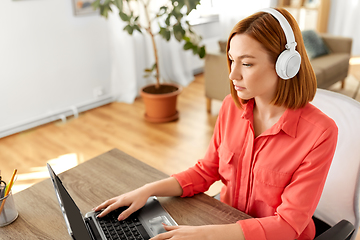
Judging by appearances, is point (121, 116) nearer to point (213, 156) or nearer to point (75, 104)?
point (75, 104)

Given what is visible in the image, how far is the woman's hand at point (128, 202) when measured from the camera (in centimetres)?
104

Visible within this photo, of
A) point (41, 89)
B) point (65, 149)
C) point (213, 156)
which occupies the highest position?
point (213, 156)

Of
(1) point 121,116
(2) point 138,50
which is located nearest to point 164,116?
(1) point 121,116

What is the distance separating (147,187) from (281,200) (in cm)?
42

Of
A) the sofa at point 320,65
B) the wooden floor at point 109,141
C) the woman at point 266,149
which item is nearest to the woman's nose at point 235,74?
the woman at point 266,149

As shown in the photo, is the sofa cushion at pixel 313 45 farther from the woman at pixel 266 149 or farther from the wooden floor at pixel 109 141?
→ the woman at pixel 266 149

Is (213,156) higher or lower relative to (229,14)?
lower

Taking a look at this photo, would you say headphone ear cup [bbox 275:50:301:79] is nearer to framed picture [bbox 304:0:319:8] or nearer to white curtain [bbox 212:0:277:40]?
white curtain [bbox 212:0:277:40]

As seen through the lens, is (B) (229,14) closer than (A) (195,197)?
No

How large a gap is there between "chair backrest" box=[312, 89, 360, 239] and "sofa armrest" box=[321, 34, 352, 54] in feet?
10.5

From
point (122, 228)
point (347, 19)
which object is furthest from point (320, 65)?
point (122, 228)

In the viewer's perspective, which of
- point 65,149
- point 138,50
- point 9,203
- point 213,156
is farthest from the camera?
point 138,50

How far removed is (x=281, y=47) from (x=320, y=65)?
295 cm

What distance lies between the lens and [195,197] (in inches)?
44.7
